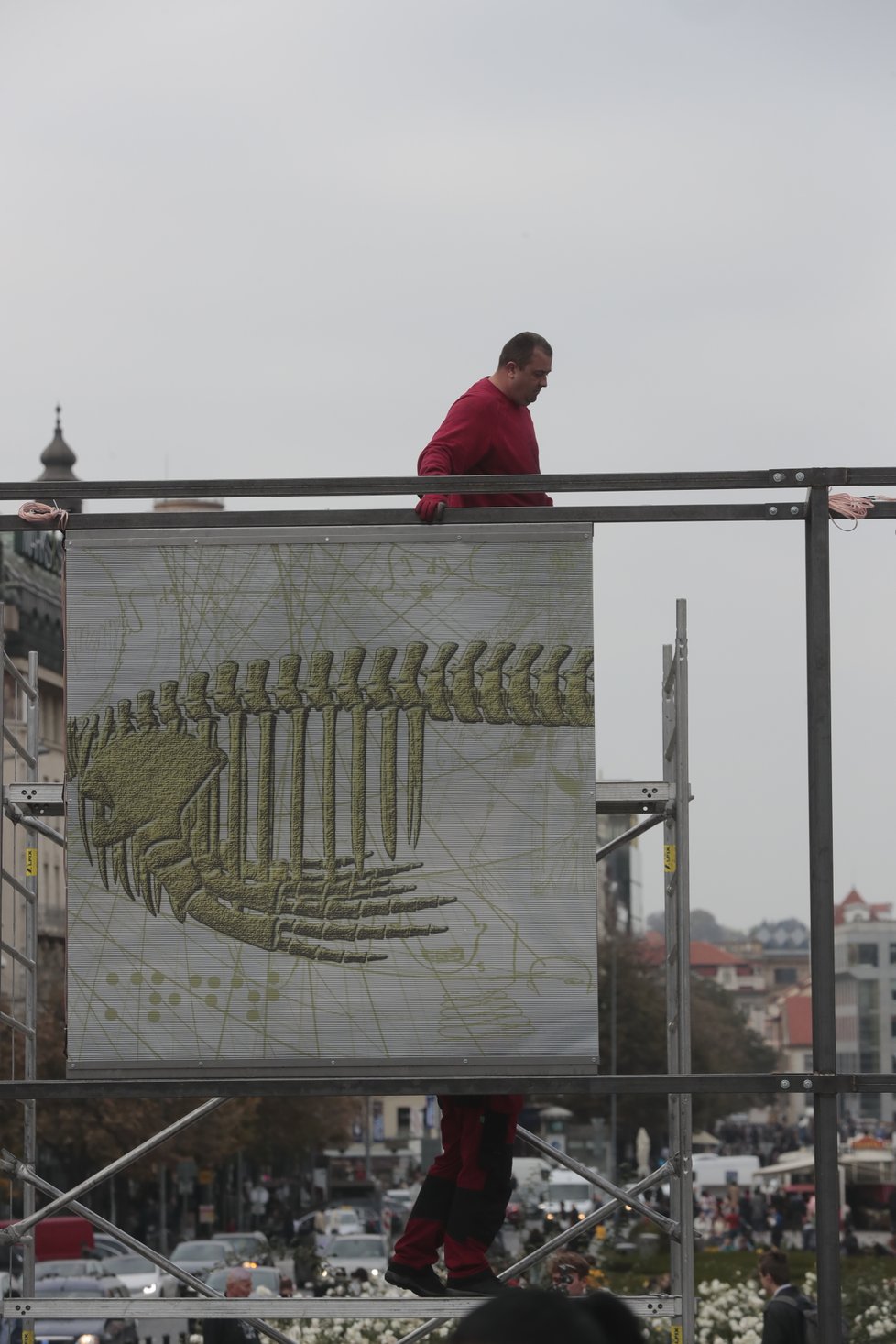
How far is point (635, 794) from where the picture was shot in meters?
6.61

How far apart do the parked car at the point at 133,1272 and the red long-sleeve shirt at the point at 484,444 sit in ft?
84.0

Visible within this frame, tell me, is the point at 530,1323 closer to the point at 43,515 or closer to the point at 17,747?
the point at 43,515

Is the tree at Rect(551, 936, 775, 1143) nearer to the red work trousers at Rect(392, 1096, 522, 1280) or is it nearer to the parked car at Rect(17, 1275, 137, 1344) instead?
the parked car at Rect(17, 1275, 137, 1344)

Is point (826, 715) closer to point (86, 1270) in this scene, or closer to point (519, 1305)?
point (519, 1305)

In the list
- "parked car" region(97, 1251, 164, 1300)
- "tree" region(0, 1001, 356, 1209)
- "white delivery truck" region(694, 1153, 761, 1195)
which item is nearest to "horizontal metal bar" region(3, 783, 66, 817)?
"parked car" region(97, 1251, 164, 1300)

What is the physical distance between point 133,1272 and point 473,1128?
30.0 meters

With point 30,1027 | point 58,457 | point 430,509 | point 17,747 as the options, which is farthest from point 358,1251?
point 58,457

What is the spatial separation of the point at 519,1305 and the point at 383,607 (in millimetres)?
3747

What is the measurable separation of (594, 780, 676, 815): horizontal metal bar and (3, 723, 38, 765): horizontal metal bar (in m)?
1.73

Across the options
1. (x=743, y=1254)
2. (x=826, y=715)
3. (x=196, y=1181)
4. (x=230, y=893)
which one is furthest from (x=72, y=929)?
(x=196, y=1181)

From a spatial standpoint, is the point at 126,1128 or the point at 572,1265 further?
the point at 126,1128

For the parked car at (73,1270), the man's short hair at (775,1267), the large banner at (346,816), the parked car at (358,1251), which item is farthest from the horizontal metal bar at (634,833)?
the parked car at (358,1251)

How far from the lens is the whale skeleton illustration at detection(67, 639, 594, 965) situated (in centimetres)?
628

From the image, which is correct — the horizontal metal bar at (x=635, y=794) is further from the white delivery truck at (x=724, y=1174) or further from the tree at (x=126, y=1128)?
the white delivery truck at (x=724, y=1174)
